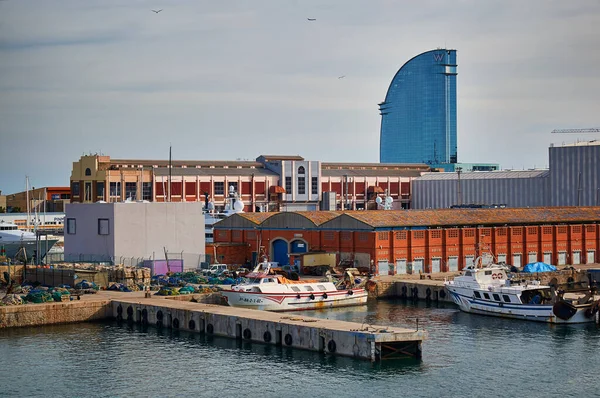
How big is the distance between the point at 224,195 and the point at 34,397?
90207 millimetres

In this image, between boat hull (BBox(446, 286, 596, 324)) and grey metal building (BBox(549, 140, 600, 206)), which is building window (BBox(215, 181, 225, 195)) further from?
boat hull (BBox(446, 286, 596, 324))

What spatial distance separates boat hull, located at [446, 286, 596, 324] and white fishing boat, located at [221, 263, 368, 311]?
7387mm

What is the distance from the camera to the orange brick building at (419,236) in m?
82.9

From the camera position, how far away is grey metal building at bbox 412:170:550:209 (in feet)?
423

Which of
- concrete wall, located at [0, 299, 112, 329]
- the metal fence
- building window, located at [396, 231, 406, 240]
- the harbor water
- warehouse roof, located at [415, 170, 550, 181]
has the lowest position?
the harbor water

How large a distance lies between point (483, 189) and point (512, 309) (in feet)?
241

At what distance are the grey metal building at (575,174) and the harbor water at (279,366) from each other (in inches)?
2487

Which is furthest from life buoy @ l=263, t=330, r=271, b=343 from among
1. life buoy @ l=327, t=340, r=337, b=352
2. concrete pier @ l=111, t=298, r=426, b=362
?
life buoy @ l=327, t=340, r=337, b=352

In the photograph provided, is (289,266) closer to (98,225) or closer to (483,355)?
(98,225)

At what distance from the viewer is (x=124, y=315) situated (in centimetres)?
6334

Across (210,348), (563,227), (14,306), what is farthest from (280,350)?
(563,227)

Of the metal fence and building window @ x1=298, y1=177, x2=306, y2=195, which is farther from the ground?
building window @ x1=298, y1=177, x2=306, y2=195

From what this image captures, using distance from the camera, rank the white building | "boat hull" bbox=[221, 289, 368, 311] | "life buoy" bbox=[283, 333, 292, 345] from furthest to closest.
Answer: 1. the white building
2. "boat hull" bbox=[221, 289, 368, 311]
3. "life buoy" bbox=[283, 333, 292, 345]

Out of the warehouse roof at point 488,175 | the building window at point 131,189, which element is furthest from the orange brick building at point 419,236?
the building window at point 131,189
